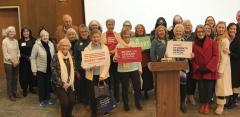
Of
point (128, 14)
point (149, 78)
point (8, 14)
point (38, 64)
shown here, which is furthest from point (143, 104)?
point (8, 14)

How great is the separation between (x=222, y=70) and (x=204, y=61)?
31cm

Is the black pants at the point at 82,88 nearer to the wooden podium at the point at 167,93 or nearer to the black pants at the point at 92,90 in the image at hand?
the black pants at the point at 92,90

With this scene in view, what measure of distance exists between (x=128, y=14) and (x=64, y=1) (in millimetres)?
1402

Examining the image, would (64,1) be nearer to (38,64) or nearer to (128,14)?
(128,14)

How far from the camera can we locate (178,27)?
4645mm

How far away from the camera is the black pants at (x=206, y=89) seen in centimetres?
479

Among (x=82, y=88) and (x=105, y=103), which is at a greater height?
(x=82, y=88)

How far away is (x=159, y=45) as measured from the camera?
15.7 feet

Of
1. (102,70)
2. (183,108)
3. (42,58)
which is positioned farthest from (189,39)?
(42,58)

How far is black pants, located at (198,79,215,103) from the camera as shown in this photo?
4789 mm

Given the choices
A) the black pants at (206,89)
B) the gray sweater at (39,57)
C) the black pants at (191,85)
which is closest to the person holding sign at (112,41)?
the gray sweater at (39,57)

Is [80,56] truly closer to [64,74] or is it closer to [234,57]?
[64,74]

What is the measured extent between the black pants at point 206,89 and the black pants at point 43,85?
2321 mm

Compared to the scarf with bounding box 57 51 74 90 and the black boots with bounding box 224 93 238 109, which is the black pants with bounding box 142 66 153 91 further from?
the scarf with bounding box 57 51 74 90
